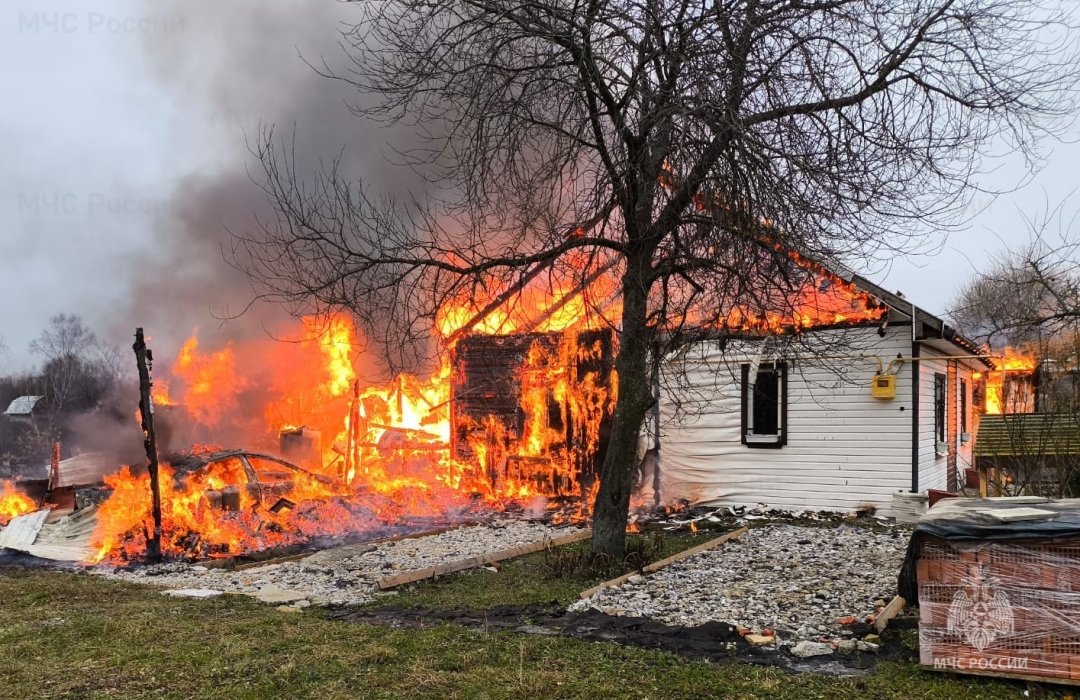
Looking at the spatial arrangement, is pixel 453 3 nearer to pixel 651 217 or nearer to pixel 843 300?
pixel 651 217

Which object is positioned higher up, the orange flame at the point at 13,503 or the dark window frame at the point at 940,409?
the dark window frame at the point at 940,409

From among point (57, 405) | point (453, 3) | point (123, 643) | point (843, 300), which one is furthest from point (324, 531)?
point (57, 405)

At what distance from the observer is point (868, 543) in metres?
9.66

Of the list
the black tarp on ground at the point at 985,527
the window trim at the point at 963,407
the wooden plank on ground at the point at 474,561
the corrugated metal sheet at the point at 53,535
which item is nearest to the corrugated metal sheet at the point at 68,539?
the corrugated metal sheet at the point at 53,535

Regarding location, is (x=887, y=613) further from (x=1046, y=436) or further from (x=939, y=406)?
(x=939, y=406)

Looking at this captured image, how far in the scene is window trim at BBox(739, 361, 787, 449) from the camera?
42.4 ft

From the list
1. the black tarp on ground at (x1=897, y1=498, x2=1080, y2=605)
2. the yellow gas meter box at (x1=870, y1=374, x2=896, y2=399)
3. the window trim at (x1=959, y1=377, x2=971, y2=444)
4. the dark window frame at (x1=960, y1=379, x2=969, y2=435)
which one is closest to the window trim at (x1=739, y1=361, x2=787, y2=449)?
the yellow gas meter box at (x1=870, y1=374, x2=896, y2=399)

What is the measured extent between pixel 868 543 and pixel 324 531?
793cm

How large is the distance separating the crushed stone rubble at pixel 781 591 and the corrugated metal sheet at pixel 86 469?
923 cm

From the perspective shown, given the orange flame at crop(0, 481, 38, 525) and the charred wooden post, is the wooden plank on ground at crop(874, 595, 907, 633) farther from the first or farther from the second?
the orange flame at crop(0, 481, 38, 525)

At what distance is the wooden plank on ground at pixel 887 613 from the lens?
5.64 m

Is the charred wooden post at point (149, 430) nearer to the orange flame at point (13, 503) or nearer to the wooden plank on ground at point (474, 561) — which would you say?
the orange flame at point (13, 503)

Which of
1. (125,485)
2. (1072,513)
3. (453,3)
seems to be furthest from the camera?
(125,485)

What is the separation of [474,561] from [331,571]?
1813mm
